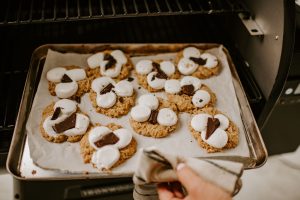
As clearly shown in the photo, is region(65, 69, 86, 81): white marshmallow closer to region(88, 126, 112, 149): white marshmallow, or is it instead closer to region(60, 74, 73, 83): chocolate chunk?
region(60, 74, 73, 83): chocolate chunk

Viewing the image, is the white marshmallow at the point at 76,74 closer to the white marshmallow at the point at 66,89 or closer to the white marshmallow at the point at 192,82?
the white marshmallow at the point at 66,89

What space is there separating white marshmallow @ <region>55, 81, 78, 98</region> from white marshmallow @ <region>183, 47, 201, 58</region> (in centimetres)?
51

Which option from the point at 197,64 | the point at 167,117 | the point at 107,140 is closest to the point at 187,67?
the point at 197,64

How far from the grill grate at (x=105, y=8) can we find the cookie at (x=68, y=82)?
219 millimetres

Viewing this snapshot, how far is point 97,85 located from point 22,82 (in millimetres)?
333

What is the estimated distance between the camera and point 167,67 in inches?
60.9

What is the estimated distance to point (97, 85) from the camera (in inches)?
57.0

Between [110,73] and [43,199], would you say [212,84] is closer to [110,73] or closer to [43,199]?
[110,73]

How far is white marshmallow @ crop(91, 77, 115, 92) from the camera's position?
4.74 feet

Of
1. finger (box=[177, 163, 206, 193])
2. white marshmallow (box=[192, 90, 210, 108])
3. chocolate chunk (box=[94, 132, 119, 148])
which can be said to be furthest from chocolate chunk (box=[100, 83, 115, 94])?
finger (box=[177, 163, 206, 193])

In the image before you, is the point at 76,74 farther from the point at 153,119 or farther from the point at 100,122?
the point at 153,119

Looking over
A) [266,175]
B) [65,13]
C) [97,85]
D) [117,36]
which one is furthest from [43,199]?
[266,175]

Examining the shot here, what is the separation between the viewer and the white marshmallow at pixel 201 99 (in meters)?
1.43

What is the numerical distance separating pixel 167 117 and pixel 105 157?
29 centimetres
